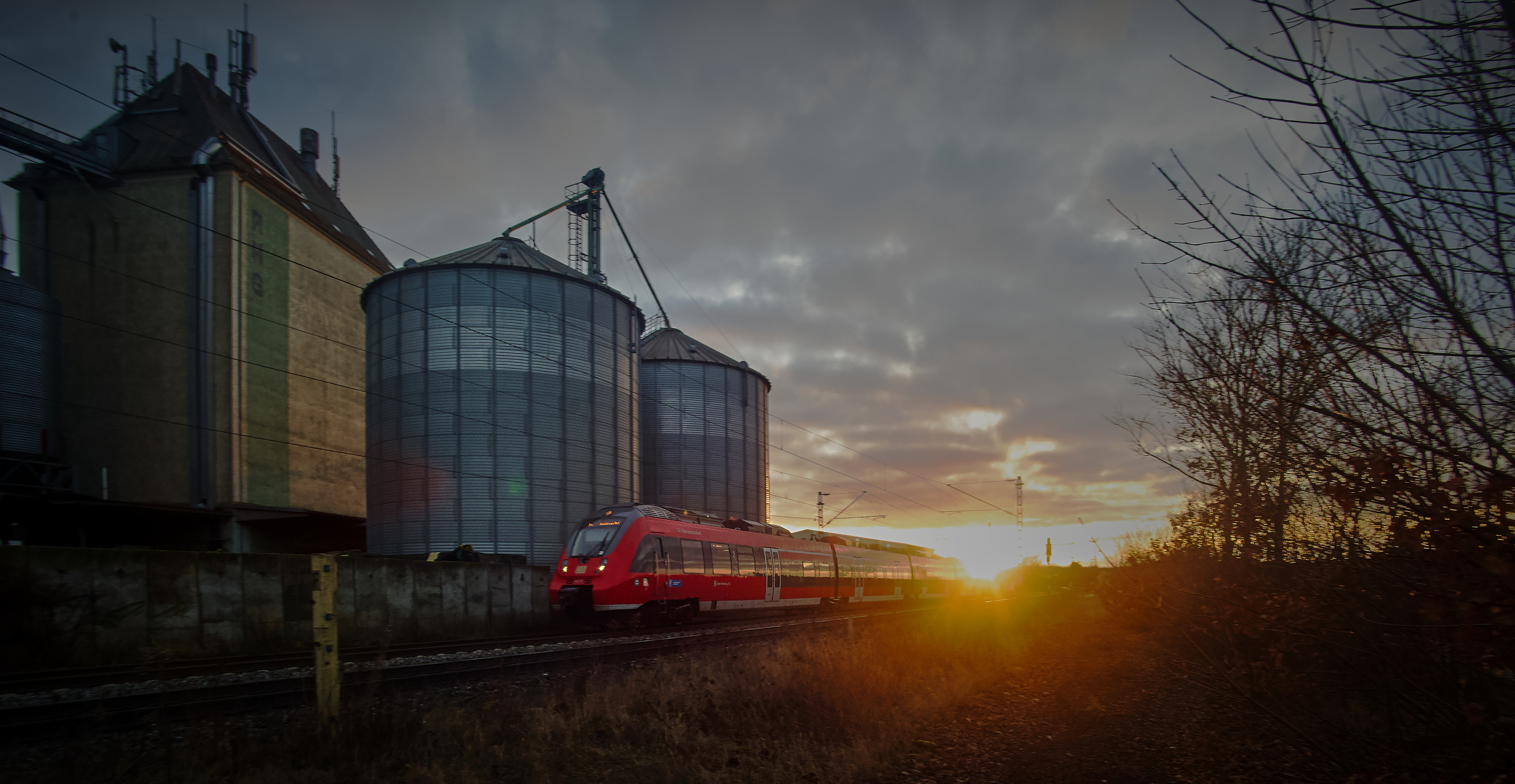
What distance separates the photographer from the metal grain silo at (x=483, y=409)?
101ft

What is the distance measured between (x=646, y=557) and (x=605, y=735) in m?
11.8

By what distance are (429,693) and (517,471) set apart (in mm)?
21431

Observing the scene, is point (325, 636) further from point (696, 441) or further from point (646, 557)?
point (696, 441)

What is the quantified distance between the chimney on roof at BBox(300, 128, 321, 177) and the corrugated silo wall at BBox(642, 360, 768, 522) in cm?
3084

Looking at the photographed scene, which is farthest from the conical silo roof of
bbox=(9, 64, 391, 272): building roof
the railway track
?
the railway track

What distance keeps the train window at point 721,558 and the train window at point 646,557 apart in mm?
3307

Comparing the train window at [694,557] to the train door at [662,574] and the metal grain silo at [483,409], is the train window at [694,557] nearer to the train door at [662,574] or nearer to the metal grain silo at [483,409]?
the train door at [662,574]

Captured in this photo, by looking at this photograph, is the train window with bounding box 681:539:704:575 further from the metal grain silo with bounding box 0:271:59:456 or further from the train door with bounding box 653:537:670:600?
the metal grain silo with bounding box 0:271:59:456

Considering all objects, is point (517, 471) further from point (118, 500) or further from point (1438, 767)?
point (1438, 767)

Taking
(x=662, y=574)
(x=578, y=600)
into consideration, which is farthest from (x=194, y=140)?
(x=662, y=574)

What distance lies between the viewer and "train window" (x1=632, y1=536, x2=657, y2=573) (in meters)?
20.1

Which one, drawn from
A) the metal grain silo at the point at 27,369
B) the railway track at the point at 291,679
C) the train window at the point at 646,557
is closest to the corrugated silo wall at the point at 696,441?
the train window at the point at 646,557

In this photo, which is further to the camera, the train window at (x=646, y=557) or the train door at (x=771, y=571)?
the train door at (x=771, y=571)

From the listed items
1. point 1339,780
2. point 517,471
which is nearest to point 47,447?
point 517,471
